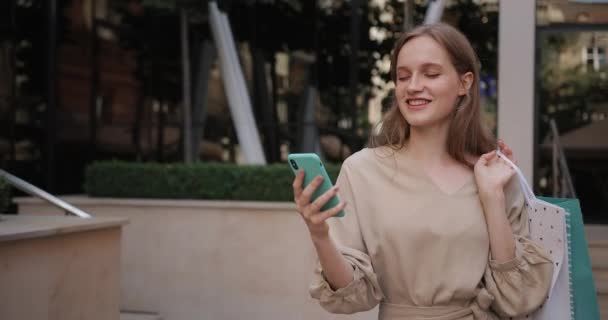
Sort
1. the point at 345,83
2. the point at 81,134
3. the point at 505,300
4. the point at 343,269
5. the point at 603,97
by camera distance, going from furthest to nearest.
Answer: the point at 81,134 → the point at 345,83 → the point at 603,97 → the point at 505,300 → the point at 343,269

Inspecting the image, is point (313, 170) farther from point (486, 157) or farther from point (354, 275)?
point (486, 157)

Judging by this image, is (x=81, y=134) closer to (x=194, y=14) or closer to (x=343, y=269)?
(x=194, y=14)

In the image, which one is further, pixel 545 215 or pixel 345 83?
pixel 345 83

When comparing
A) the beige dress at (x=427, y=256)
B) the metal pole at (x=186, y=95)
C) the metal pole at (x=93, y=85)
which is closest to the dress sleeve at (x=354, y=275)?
the beige dress at (x=427, y=256)

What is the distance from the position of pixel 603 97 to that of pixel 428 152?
983cm

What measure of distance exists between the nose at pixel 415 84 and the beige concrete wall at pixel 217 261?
550 centimetres

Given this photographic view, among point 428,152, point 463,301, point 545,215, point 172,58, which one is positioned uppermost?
point 172,58

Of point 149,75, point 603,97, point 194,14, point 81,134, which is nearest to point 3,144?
point 81,134

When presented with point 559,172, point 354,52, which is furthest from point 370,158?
point 354,52

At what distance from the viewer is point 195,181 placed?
8867 millimetres

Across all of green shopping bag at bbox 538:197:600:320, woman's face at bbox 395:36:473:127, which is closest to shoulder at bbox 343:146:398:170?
woman's face at bbox 395:36:473:127

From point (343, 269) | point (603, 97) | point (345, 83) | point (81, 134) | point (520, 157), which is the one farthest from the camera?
point (81, 134)

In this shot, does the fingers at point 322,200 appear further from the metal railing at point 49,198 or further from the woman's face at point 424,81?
the metal railing at point 49,198

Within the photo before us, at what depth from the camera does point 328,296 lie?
2066 millimetres
